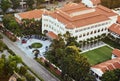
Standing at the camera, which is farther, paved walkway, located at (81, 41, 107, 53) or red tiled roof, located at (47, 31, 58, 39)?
red tiled roof, located at (47, 31, 58, 39)

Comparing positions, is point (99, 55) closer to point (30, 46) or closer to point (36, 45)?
point (36, 45)

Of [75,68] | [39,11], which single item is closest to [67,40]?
[75,68]

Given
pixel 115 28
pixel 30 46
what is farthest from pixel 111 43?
pixel 30 46

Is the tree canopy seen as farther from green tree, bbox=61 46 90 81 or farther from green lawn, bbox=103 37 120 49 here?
green lawn, bbox=103 37 120 49

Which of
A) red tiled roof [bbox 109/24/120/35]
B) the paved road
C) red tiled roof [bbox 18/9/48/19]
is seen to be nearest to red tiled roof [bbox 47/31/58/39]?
red tiled roof [bbox 18/9/48/19]

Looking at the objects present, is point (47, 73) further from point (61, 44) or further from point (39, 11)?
point (39, 11)

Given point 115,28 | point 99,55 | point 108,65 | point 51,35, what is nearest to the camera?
point 108,65

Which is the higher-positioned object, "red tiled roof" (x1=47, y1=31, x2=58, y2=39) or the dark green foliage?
the dark green foliage

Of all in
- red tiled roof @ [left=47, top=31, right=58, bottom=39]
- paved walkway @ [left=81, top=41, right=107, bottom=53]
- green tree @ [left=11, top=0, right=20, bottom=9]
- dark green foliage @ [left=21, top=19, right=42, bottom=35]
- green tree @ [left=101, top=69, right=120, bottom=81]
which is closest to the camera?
green tree @ [left=101, top=69, right=120, bottom=81]
